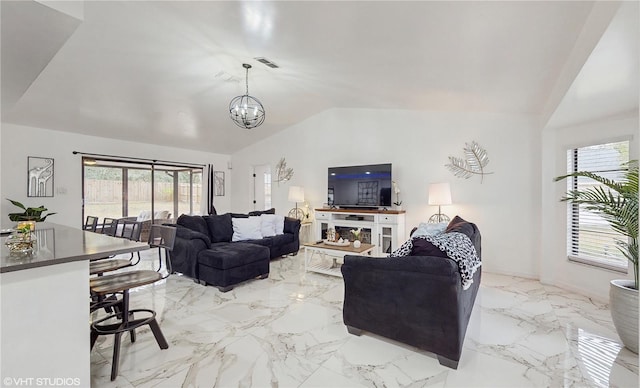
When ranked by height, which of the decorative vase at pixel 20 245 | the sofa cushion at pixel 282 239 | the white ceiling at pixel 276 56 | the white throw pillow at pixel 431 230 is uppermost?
the white ceiling at pixel 276 56

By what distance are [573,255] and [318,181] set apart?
14.1ft

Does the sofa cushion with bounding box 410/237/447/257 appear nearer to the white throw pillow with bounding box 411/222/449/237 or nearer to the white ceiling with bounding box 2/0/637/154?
the white throw pillow with bounding box 411/222/449/237

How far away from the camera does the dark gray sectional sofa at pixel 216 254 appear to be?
11.4 ft

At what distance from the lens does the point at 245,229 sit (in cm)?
461

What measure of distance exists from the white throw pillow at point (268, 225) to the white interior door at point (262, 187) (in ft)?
6.50

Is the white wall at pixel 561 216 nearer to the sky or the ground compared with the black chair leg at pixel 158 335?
nearer to the sky

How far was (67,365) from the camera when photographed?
57.1 inches

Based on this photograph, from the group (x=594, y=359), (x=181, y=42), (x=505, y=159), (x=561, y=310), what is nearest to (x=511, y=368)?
(x=594, y=359)

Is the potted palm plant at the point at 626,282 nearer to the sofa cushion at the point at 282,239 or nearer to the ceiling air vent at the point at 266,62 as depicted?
the ceiling air vent at the point at 266,62

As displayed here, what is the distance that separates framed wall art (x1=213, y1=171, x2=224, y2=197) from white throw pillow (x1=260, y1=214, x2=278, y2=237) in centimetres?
305

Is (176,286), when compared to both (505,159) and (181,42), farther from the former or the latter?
(505,159)

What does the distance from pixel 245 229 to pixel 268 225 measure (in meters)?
0.50

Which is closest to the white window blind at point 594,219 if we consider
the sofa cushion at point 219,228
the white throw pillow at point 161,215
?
the sofa cushion at point 219,228

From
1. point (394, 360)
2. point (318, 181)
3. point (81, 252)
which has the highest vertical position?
point (318, 181)
